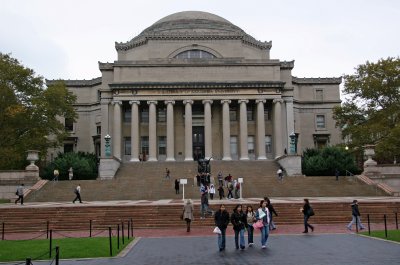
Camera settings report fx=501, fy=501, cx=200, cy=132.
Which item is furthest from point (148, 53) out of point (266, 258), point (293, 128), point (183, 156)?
point (266, 258)

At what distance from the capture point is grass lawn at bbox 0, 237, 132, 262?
17141mm

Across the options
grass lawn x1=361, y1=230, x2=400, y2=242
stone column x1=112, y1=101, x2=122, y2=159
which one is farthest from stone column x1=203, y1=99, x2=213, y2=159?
grass lawn x1=361, y1=230, x2=400, y2=242

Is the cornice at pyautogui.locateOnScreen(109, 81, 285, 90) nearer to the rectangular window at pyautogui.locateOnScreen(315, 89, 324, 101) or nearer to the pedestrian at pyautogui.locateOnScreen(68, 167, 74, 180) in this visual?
the rectangular window at pyautogui.locateOnScreen(315, 89, 324, 101)

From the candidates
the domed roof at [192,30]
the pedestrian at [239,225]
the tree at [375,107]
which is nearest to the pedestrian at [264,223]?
the pedestrian at [239,225]

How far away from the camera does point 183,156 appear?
2601 inches

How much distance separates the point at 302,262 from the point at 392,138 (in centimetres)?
3450

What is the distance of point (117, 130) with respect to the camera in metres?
64.5

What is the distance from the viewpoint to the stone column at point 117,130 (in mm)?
63897

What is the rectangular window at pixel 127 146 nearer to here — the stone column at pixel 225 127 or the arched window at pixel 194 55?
the stone column at pixel 225 127

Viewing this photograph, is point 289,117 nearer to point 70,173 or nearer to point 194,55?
point 194,55

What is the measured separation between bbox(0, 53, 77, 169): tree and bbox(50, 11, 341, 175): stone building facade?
11739 millimetres

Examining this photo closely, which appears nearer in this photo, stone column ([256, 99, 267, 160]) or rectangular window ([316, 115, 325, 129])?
stone column ([256, 99, 267, 160])

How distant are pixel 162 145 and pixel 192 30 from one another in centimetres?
1911

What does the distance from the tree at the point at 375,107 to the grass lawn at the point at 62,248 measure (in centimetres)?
3345
